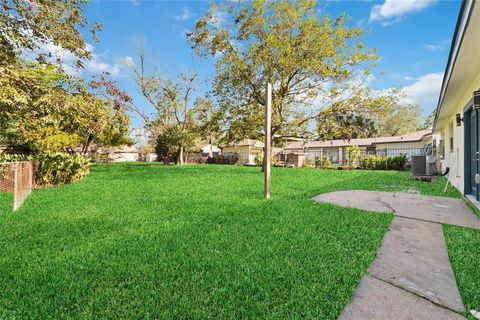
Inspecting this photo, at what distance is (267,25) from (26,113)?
11331 millimetres

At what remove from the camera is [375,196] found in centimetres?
620

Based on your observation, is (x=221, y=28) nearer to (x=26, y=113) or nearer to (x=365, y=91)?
(x=365, y=91)

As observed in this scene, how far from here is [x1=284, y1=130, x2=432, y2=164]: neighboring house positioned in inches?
873

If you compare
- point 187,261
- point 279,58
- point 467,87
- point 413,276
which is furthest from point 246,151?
point 413,276


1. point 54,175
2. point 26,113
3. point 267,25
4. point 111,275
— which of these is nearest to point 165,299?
point 111,275

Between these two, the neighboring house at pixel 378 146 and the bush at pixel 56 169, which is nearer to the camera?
the bush at pixel 56 169

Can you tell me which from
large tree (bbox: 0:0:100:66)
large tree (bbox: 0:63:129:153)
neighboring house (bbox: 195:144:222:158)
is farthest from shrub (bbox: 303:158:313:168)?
large tree (bbox: 0:0:100:66)

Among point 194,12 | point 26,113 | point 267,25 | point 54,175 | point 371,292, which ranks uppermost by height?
point 194,12

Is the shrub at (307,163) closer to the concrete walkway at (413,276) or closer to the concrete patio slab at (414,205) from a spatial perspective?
the concrete patio slab at (414,205)

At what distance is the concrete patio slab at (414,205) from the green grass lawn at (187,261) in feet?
1.78

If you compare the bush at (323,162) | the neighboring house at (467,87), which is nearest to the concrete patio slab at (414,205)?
the neighboring house at (467,87)

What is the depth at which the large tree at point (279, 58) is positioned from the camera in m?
12.4

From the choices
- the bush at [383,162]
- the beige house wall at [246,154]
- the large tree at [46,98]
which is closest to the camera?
the large tree at [46,98]

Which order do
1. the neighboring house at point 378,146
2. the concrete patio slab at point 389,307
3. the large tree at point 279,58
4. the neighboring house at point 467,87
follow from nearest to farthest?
1. the concrete patio slab at point 389,307
2. the neighboring house at point 467,87
3. the large tree at point 279,58
4. the neighboring house at point 378,146
